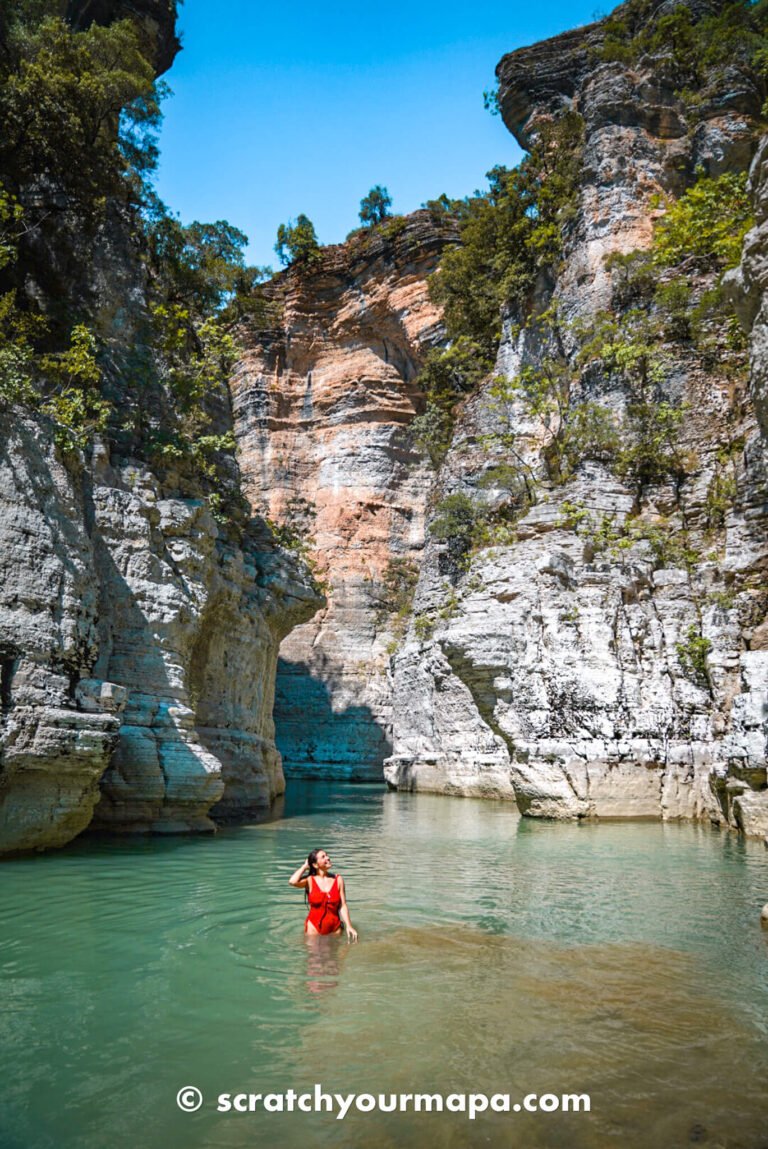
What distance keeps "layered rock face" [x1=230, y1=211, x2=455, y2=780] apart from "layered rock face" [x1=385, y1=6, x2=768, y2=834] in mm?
14204

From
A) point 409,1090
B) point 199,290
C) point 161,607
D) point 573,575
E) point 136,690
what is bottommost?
point 409,1090

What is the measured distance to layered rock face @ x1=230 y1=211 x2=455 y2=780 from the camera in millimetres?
40125

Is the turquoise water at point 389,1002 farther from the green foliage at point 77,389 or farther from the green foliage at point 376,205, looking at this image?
the green foliage at point 376,205

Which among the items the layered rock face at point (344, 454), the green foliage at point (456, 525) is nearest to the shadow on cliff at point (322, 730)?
the layered rock face at point (344, 454)

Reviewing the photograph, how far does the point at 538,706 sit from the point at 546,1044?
12436 millimetres

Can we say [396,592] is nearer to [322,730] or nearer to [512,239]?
[322,730]

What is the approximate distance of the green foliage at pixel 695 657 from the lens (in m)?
16.5

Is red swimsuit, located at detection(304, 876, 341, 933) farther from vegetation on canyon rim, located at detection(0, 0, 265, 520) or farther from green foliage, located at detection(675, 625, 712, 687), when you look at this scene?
green foliage, located at detection(675, 625, 712, 687)

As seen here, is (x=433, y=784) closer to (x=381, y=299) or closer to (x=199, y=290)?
(x=199, y=290)

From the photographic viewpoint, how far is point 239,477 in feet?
70.4

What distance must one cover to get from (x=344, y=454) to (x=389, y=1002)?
40.1 metres

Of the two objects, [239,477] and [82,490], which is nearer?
[82,490]

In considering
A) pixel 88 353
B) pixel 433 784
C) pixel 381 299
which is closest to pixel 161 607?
pixel 88 353

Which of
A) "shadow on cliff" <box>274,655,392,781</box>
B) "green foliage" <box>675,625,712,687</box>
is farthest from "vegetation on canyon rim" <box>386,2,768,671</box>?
"shadow on cliff" <box>274,655,392,781</box>
